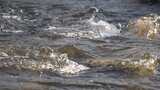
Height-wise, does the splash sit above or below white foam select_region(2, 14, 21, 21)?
below

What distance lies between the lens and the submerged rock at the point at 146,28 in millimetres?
9522

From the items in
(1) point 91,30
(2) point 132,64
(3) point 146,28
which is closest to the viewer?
(2) point 132,64

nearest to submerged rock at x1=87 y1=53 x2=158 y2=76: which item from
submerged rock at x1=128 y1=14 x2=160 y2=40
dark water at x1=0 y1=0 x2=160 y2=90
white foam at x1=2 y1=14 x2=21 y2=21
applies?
dark water at x1=0 y1=0 x2=160 y2=90

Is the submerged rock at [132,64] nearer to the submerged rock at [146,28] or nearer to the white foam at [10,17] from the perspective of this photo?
the submerged rock at [146,28]

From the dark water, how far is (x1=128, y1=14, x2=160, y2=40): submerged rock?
284mm

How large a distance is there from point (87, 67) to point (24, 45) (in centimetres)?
164

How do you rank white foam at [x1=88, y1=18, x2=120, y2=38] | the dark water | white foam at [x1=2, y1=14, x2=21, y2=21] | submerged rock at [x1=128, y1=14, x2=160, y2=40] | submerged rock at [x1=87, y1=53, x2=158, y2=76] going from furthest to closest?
white foam at [x1=2, y1=14, x2=21, y2=21] < white foam at [x1=88, y1=18, x2=120, y2=38] < submerged rock at [x1=128, y1=14, x2=160, y2=40] < submerged rock at [x1=87, y1=53, x2=158, y2=76] < the dark water

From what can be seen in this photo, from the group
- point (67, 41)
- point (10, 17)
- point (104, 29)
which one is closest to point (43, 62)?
point (67, 41)

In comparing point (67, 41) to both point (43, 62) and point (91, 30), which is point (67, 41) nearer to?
point (91, 30)

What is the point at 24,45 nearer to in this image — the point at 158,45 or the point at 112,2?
Answer: the point at 158,45

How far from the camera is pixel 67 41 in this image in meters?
8.96

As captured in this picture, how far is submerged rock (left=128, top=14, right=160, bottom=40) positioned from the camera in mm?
9522

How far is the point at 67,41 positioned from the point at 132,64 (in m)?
2.15

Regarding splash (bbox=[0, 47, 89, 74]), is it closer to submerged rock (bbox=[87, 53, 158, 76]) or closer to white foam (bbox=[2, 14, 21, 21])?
submerged rock (bbox=[87, 53, 158, 76])
